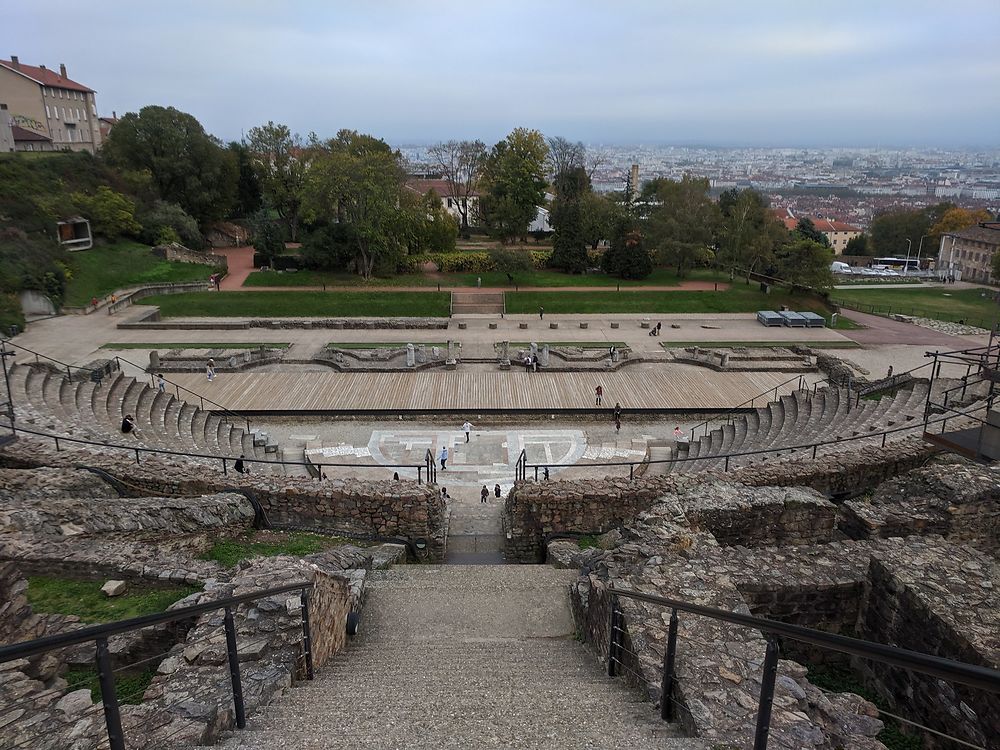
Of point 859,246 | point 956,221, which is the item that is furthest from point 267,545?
point 859,246

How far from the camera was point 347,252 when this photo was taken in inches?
1670

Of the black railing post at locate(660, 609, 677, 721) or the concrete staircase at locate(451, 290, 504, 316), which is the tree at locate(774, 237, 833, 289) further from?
the black railing post at locate(660, 609, 677, 721)

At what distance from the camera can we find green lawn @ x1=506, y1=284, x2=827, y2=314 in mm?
36750

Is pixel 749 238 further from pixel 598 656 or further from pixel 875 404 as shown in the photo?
pixel 598 656

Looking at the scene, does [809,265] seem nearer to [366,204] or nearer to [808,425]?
[808,425]

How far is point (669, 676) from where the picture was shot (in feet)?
15.5

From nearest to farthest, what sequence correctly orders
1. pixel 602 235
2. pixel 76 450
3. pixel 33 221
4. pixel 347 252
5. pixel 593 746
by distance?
1. pixel 593 746
2. pixel 76 450
3. pixel 33 221
4. pixel 347 252
5. pixel 602 235

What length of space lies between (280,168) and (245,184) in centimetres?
703

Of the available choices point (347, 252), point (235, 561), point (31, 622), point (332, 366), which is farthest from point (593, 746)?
point (347, 252)

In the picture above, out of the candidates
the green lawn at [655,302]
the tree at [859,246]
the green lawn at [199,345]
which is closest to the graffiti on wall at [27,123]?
the green lawn at [199,345]

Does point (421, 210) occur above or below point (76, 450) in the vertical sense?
above

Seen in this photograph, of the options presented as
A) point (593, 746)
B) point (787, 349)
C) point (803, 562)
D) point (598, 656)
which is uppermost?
point (593, 746)

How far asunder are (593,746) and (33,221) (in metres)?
44.3

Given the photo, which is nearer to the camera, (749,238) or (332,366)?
(332,366)
